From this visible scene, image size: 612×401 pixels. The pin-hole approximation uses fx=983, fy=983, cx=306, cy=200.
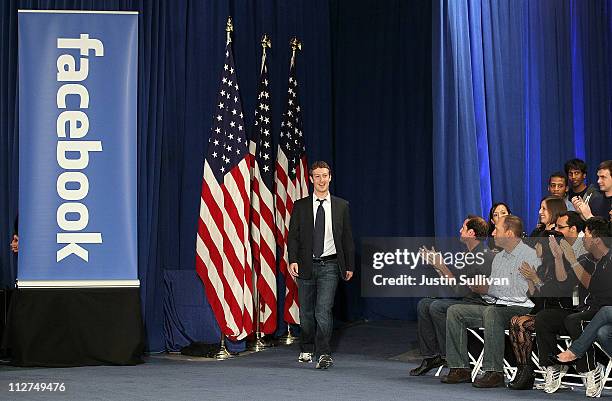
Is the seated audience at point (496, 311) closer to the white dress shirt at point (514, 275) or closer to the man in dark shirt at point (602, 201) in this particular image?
the white dress shirt at point (514, 275)

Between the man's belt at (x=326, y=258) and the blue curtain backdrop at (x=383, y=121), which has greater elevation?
the blue curtain backdrop at (x=383, y=121)

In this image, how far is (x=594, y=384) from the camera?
19.7 feet

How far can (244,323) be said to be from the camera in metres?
8.54

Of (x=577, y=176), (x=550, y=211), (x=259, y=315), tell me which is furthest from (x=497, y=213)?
(x=259, y=315)

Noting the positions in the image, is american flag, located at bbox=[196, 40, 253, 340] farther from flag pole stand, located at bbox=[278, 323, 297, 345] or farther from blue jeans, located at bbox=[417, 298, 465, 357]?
blue jeans, located at bbox=[417, 298, 465, 357]

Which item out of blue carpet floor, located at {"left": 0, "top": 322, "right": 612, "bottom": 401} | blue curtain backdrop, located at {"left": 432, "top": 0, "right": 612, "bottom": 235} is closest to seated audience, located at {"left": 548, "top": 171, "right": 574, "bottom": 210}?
blue curtain backdrop, located at {"left": 432, "top": 0, "right": 612, "bottom": 235}

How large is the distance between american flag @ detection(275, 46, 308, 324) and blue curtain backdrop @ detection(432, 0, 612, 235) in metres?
1.57

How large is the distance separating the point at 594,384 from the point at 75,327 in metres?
3.91

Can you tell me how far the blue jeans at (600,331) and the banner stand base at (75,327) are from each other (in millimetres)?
3507

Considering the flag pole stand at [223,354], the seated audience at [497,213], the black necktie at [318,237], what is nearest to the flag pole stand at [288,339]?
the flag pole stand at [223,354]

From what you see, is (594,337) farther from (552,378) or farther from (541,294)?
(541,294)

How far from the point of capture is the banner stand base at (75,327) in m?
7.57

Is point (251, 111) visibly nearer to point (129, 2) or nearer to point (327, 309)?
point (129, 2)

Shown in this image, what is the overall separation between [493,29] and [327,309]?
280cm
